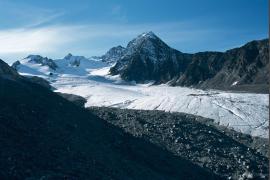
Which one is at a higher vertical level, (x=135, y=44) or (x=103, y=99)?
(x=135, y=44)

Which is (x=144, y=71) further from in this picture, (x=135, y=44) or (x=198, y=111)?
(x=198, y=111)

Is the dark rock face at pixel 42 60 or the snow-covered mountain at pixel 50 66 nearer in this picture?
the snow-covered mountain at pixel 50 66

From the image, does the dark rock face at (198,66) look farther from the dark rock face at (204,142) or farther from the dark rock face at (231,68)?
the dark rock face at (204,142)

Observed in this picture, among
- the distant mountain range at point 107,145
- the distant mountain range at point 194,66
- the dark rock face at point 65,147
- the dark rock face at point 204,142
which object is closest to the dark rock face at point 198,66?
the distant mountain range at point 194,66

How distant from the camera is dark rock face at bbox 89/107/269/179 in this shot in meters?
33.2

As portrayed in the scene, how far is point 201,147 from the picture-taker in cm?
3647

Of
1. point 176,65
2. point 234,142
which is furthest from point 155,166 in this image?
point 176,65

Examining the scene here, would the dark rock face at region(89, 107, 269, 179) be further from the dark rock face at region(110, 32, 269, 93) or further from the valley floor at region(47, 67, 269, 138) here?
the dark rock face at region(110, 32, 269, 93)

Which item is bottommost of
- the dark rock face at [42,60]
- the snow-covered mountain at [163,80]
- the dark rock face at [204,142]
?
the dark rock face at [204,142]

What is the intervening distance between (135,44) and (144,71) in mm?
32803

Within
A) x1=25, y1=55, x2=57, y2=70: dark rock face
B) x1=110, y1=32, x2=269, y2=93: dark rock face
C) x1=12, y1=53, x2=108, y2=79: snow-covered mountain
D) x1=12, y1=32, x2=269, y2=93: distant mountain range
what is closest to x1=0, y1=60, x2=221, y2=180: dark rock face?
x1=110, y1=32, x2=269, y2=93: dark rock face

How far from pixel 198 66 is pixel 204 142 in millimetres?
95139

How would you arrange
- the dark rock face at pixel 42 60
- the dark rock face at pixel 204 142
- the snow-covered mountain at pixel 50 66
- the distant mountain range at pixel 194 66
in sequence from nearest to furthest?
1. the dark rock face at pixel 204 142
2. the distant mountain range at pixel 194 66
3. the snow-covered mountain at pixel 50 66
4. the dark rock face at pixel 42 60

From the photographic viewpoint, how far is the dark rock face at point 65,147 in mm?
23406
